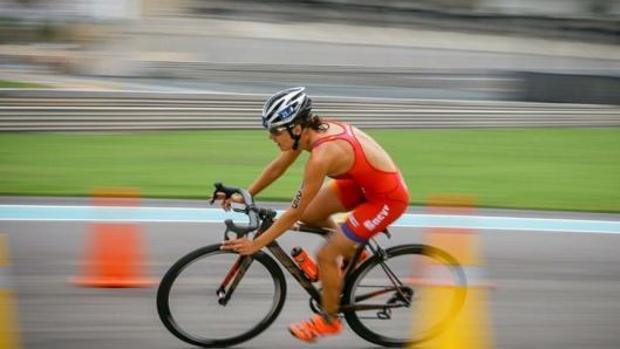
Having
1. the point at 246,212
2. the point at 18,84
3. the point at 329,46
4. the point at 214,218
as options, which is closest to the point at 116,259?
the point at 246,212

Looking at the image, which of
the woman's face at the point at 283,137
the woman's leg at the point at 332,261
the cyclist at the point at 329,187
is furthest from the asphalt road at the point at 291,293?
the woman's face at the point at 283,137

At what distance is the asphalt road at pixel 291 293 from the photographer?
569cm

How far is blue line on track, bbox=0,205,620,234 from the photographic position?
9000 millimetres

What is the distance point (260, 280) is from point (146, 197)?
5.24 meters

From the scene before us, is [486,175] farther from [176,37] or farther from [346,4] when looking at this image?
[346,4]

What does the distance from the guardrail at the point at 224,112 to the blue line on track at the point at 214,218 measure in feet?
18.2

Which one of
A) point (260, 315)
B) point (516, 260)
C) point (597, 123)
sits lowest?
point (597, 123)

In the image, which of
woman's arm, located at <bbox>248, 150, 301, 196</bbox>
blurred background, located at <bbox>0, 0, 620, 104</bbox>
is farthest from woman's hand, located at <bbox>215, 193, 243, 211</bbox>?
blurred background, located at <bbox>0, 0, 620, 104</bbox>

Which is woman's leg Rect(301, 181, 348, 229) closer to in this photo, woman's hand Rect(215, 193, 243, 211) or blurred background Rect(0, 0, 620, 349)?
woman's hand Rect(215, 193, 243, 211)

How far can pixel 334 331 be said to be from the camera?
211 inches

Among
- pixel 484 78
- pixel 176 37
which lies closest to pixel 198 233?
pixel 484 78

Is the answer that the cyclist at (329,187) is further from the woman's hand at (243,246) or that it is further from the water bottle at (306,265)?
the water bottle at (306,265)

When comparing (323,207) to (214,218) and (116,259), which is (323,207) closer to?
(116,259)

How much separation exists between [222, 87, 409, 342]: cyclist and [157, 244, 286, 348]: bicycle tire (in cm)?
19
